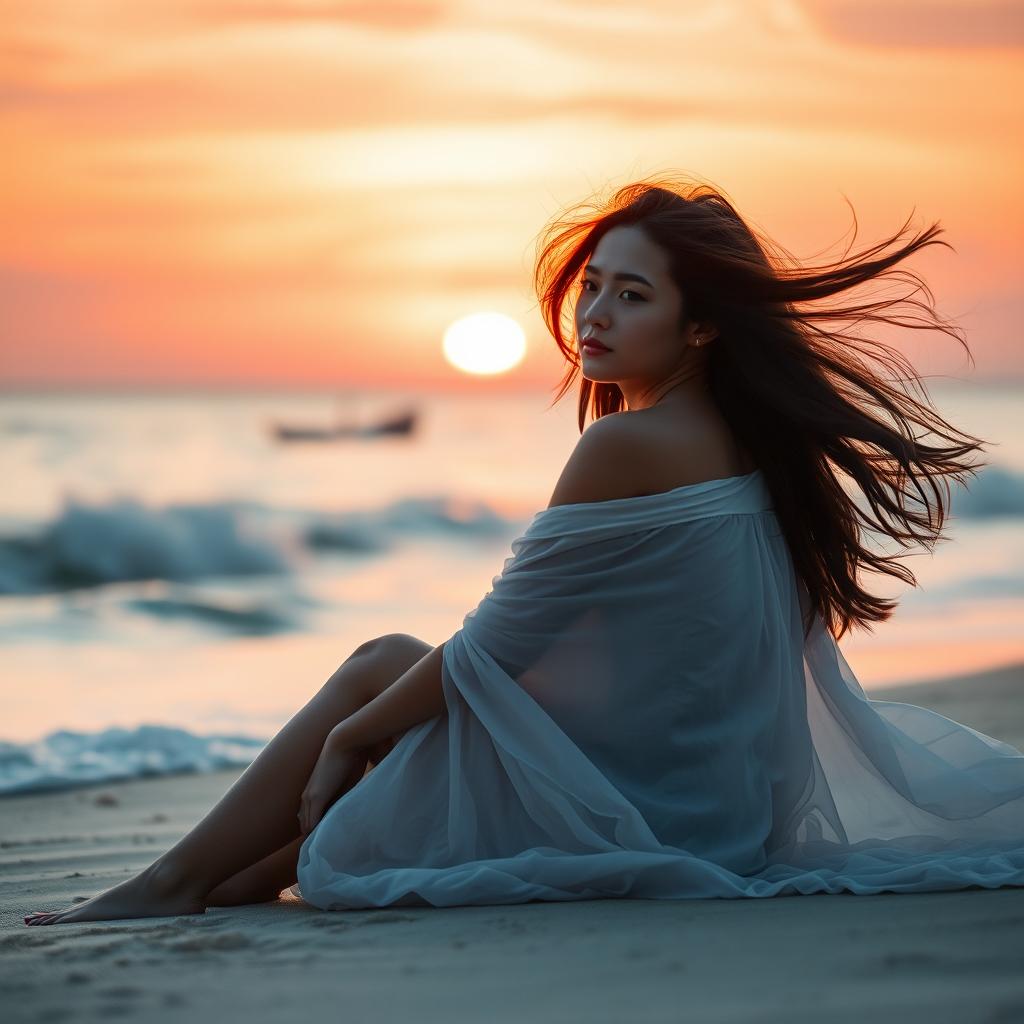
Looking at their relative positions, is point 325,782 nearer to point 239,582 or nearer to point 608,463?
point 608,463

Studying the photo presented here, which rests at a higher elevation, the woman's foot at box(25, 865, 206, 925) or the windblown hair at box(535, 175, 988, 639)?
the windblown hair at box(535, 175, 988, 639)

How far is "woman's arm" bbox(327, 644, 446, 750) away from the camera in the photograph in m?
3.17

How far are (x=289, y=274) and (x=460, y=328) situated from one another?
29.6 feet

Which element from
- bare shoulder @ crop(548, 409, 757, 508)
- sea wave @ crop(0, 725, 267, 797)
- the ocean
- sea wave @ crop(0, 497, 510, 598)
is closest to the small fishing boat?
the ocean

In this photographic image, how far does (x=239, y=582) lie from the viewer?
17.2 m

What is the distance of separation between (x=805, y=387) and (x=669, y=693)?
800 mm

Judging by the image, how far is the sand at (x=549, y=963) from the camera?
2.19m

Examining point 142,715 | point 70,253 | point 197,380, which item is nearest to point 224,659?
point 142,715

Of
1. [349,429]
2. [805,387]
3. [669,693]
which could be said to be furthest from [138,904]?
[349,429]

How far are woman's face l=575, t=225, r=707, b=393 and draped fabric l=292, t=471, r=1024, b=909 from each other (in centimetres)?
37

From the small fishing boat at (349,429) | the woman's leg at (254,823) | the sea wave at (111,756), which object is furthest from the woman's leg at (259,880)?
the small fishing boat at (349,429)

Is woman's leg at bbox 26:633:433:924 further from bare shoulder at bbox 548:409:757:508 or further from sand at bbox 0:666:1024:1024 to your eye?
bare shoulder at bbox 548:409:757:508

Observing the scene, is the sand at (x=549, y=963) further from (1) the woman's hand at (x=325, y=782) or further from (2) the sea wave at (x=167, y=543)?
(2) the sea wave at (x=167, y=543)

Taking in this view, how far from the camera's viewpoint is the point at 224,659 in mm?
10203
